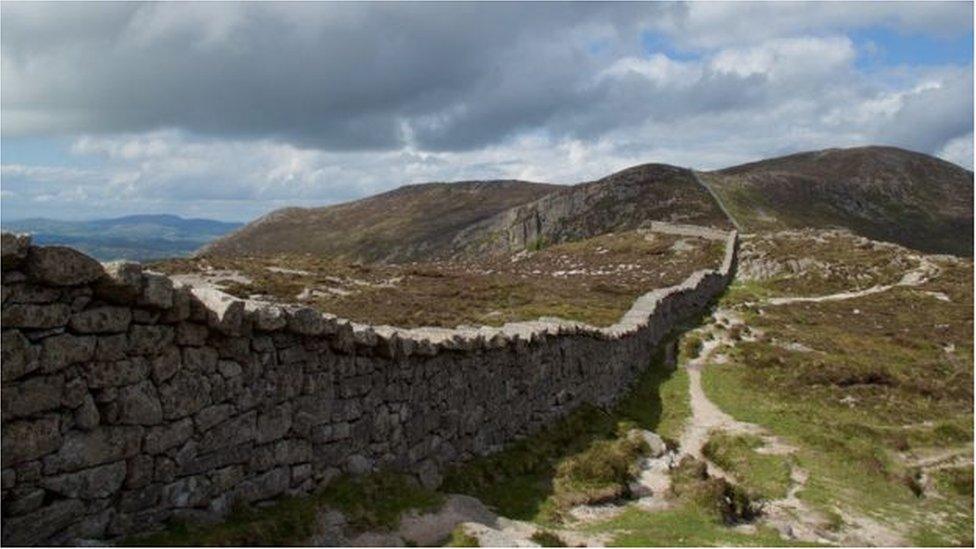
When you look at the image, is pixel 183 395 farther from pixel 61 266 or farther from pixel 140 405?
pixel 61 266

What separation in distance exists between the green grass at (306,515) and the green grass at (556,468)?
183cm

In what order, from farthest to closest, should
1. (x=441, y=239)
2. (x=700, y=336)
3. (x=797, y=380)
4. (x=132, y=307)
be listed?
(x=441, y=239)
(x=700, y=336)
(x=797, y=380)
(x=132, y=307)

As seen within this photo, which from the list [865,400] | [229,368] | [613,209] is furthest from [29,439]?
[613,209]

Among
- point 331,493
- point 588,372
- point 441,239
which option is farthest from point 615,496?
point 441,239

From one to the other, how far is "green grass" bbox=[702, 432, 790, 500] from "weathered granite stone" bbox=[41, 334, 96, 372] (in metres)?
12.3

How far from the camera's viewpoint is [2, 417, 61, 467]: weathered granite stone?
759 cm

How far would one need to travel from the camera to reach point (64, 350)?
8047mm

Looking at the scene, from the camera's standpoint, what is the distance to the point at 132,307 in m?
8.73

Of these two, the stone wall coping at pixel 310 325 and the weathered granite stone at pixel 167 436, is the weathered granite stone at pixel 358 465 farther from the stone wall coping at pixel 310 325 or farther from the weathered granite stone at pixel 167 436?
the weathered granite stone at pixel 167 436

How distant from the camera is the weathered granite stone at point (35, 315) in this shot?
299 inches

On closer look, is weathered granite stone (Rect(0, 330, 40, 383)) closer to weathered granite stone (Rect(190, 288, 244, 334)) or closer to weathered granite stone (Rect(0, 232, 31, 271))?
weathered granite stone (Rect(0, 232, 31, 271))

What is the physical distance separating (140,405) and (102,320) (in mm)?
1074

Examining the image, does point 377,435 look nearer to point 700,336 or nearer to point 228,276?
point 700,336

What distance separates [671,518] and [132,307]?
31.5 ft
